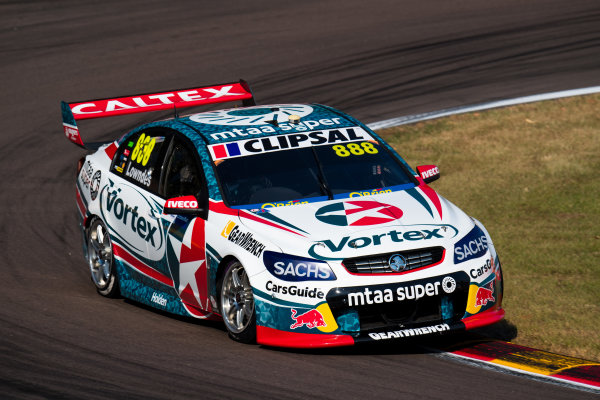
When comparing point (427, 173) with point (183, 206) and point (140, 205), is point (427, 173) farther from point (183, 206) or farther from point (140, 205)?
point (140, 205)

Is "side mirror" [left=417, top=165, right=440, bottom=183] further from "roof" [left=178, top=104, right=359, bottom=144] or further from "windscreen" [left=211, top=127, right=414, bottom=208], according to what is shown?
"roof" [left=178, top=104, right=359, bottom=144]

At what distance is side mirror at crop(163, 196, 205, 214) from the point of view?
7891mm

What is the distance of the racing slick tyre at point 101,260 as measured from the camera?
9.30 m

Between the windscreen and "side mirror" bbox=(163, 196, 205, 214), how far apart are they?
24 centimetres

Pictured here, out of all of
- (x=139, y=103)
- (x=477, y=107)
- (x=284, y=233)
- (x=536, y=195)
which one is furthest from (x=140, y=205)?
(x=477, y=107)

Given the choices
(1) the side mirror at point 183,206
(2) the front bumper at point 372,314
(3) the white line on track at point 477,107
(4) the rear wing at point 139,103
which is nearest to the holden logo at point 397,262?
(2) the front bumper at point 372,314

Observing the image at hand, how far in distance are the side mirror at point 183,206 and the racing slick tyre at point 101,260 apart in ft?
4.98

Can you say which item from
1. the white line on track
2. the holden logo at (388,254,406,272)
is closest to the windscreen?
the holden logo at (388,254,406,272)

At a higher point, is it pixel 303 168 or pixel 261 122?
pixel 261 122

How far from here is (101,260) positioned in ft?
31.1

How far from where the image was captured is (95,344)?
7.32 metres

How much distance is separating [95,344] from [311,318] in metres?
1.56

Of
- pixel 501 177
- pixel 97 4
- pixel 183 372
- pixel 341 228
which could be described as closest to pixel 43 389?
pixel 183 372

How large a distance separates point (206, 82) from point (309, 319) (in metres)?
10.6
